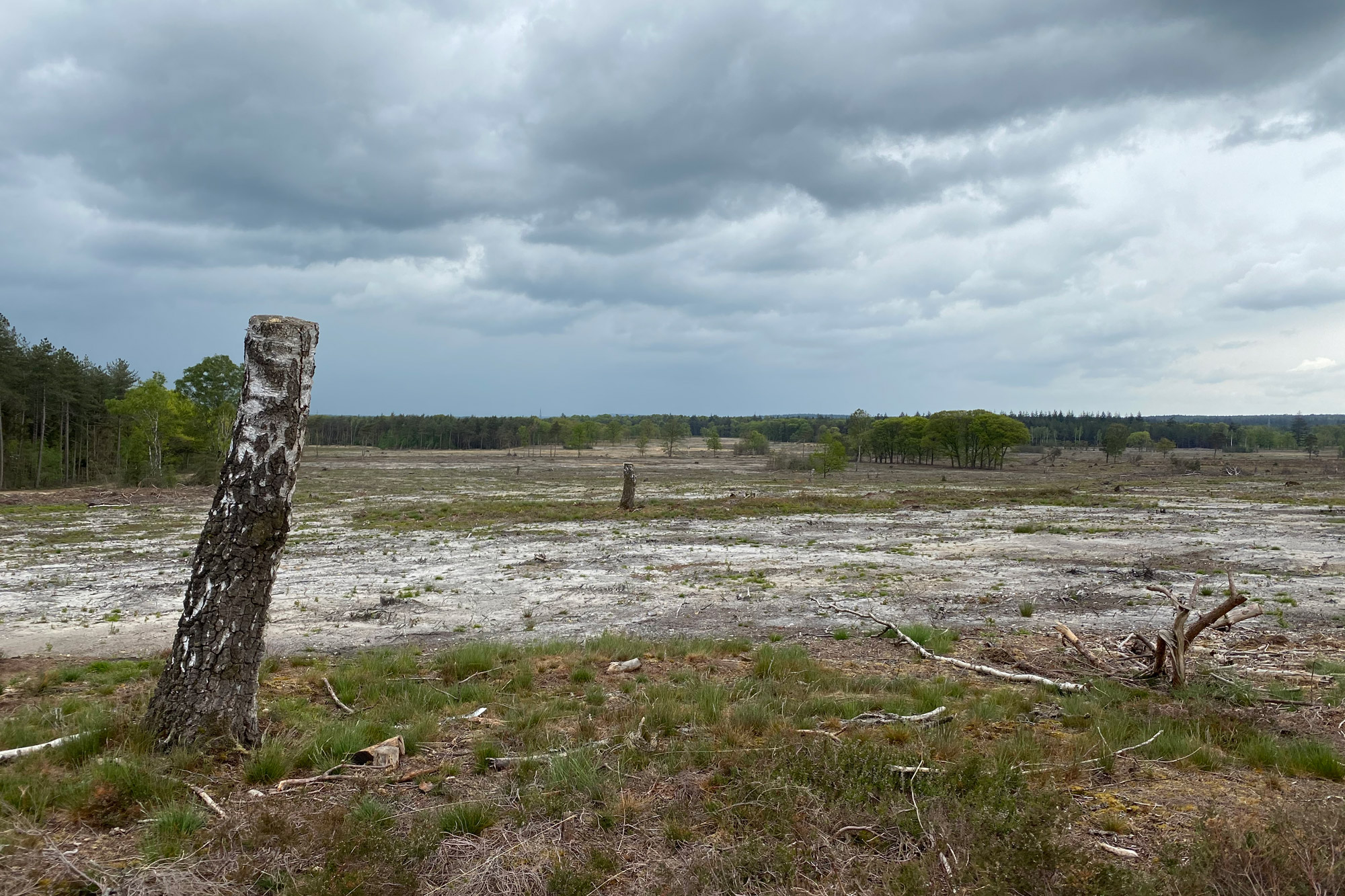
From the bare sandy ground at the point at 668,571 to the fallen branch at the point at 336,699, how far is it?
3.29 m

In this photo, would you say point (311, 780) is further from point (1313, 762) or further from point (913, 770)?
point (1313, 762)

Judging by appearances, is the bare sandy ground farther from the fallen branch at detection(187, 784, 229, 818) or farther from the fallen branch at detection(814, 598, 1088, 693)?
the fallen branch at detection(187, 784, 229, 818)

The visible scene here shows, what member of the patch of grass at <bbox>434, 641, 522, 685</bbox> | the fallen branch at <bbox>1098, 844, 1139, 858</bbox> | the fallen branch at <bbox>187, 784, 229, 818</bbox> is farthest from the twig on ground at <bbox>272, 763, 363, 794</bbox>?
the fallen branch at <bbox>1098, 844, 1139, 858</bbox>

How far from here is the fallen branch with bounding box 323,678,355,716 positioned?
7234mm

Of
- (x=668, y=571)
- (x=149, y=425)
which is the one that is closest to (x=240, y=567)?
(x=668, y=571)

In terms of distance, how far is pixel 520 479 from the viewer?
70375 millimetres

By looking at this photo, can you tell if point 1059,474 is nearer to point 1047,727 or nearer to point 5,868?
point 1047,727

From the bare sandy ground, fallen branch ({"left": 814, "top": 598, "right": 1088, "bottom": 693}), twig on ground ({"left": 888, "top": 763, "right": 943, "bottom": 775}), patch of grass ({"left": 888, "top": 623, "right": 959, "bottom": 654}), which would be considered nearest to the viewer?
twig on ground ({"left": 888, "top": 763, "right": 943, "bottom": 775})

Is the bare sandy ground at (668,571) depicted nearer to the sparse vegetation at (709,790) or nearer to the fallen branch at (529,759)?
the sparse vegetation at (709,790)

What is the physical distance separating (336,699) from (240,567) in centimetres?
265

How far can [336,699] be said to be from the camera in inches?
299

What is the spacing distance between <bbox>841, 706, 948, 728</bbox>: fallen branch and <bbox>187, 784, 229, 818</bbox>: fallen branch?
5.05 m

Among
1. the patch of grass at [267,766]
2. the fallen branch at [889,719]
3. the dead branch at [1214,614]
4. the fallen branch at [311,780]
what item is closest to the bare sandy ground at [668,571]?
the dead branch at [1214,614]

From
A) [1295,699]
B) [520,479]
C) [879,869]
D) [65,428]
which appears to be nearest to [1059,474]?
[520,479]
